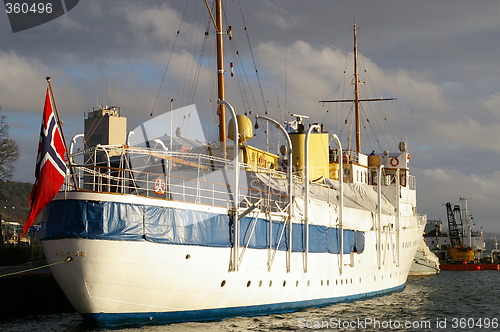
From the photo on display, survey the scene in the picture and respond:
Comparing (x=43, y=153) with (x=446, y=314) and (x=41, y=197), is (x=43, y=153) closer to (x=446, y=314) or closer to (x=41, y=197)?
(x=41, y=197)

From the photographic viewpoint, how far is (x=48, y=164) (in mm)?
23141

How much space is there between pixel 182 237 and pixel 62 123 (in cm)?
648

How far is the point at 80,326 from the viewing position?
25328 millimetres

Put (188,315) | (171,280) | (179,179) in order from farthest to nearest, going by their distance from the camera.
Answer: (179,179) < (188,315) < (171,280)

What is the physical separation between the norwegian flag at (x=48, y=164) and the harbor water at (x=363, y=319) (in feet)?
17.6

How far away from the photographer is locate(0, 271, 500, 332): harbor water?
26.2 meters

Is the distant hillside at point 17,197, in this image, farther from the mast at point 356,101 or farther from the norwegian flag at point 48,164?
the norwegian flag at point 48,164

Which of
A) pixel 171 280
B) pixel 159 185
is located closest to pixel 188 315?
pixel 171 280

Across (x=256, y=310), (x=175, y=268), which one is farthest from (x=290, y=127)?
(x=175, y=268)

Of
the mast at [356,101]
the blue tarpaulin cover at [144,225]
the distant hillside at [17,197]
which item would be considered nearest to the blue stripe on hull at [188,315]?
the blue tarpaulin cover at [144,225]
